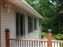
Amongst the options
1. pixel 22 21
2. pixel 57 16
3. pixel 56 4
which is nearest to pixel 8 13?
pixel 22 21

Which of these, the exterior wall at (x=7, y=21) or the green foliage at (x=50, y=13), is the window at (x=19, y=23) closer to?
the exterior wall at (x=7, y=21)

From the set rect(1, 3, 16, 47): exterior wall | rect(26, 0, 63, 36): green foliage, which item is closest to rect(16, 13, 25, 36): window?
rect(1, 3, 16, 47): exterior wall

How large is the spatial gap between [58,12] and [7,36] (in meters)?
26.3

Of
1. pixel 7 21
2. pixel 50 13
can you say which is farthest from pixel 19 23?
pixel 50 13

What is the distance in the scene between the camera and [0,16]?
23.6ft

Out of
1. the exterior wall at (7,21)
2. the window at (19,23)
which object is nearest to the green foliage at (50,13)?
the window at (19,23)

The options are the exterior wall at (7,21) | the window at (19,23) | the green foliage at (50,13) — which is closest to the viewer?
the exterior wall at (7,21)

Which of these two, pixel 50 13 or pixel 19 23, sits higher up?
pixel 50 13

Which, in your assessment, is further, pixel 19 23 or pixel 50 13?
pixel 50 13

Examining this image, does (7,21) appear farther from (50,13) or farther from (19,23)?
(50,13)

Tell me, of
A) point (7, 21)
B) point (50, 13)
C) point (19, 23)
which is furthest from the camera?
point (50, 13)

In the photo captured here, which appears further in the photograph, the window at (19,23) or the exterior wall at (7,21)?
the window at (19,23)

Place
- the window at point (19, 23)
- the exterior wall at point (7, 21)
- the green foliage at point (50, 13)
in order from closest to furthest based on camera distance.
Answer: the exterior wall at point (7, 21)
the window at point (19, 23)
the green foliage at point (50, 13)

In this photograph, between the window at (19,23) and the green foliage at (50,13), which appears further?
the green foliage at (50,13)
